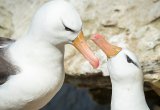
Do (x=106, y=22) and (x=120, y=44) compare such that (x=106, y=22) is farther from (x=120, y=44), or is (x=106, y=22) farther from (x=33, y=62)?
(x=33, y=62)

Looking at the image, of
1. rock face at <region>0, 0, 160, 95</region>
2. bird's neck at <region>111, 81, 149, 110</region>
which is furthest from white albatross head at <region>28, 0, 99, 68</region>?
rock face at <region>0, 0, 160, 95</region>

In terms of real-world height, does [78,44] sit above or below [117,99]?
above

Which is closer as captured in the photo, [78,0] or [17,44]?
[17,44]

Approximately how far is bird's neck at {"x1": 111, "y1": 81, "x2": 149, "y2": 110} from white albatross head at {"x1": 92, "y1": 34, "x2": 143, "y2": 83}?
4cm

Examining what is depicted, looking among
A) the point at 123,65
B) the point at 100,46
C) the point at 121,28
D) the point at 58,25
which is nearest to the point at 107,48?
the point at 100,46

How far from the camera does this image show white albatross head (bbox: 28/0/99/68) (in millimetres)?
2730

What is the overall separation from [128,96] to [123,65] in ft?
0.56

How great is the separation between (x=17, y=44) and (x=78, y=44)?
306 millimetres

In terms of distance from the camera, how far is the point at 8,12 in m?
3.49

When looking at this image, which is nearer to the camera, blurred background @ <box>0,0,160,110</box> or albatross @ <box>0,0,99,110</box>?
albatross @ <box>0,0,99,110</box>

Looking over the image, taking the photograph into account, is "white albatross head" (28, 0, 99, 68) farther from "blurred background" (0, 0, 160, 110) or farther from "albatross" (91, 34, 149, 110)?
"blurred background" (0, 0, 160, 110)

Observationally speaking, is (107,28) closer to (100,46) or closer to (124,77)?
(100,46)

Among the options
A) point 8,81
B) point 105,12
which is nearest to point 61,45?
point 8,81

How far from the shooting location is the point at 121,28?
3240mm
